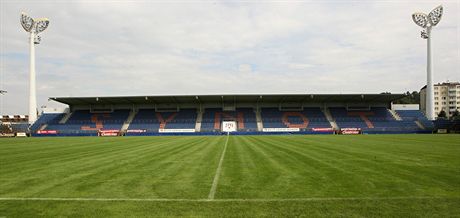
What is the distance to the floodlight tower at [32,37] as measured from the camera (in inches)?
2331

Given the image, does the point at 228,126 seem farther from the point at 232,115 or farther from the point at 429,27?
the point at 429,27

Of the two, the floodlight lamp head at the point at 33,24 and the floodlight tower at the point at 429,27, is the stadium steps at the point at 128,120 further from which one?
the floodlight tower at the point at 429,27

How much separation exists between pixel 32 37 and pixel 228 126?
4057 cm

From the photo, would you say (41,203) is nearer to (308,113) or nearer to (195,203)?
(195,203)

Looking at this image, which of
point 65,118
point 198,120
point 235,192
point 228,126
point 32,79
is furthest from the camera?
point 65,118

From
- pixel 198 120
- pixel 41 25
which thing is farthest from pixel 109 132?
pixel 41 25

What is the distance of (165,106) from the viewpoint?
2613 inches

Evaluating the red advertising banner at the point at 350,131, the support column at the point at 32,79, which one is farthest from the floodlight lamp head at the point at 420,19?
the support column at the point at 32,79

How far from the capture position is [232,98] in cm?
6109

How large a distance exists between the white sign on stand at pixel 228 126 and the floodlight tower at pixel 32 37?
36.5 meters

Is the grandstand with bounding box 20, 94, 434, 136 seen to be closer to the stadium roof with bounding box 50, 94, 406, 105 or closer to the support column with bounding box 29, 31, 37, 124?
the stadium roof with bounding box 50, 94, 406, 105

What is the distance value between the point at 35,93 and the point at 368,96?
208 ft

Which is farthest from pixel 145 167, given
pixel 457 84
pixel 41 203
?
pixel 457 84

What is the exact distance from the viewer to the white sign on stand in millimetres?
59156
